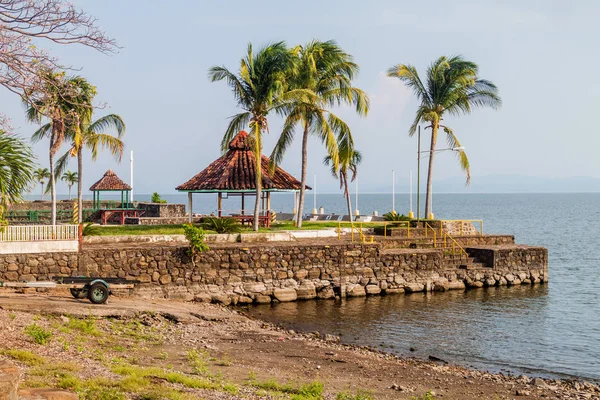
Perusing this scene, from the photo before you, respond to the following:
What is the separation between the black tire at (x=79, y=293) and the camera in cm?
2242

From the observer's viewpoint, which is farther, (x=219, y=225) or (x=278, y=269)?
(x=219, y=225)

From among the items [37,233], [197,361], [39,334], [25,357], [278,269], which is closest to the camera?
[25,357]

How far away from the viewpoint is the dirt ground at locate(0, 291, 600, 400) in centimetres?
1235

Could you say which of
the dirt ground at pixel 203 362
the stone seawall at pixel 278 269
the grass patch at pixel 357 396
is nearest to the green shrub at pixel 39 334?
the dirt ground at pixel 203 362

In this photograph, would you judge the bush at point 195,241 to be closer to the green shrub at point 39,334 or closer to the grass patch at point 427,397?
the green shrub at point 39,334

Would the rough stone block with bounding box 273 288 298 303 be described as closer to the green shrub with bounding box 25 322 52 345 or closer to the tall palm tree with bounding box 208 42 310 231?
the tall palm tree with bounding box 208 42 310 231

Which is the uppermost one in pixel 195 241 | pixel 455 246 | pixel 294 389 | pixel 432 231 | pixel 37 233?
pixel 37 233

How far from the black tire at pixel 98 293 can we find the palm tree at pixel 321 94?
15933 mm

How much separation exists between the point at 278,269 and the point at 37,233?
9.80 m

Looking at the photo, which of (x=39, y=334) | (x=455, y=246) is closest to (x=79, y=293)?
(x=39, y=334)

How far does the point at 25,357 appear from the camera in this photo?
41.6ft

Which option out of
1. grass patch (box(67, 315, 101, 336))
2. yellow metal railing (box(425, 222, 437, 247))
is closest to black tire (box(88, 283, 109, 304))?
grass patch (box(67, 315, 101, 336))

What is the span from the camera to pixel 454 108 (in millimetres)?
41688

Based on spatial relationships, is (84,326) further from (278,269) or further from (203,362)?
(278,269)
